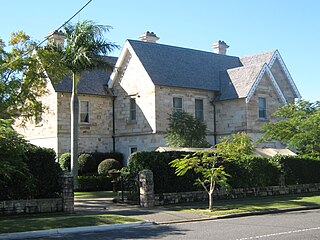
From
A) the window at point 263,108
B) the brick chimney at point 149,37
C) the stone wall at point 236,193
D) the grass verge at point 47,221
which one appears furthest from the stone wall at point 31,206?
the brick chimney at point 149,37

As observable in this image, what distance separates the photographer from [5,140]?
53.5 ft

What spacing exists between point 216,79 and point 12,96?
19214 millimetres

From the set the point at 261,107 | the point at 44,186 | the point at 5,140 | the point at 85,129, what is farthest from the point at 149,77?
the point at 5,140

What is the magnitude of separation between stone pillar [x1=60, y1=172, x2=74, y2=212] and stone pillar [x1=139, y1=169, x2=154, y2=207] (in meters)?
3.18

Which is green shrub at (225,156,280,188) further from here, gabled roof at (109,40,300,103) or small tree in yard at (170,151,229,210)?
gabled roof at (109,40,300,103)

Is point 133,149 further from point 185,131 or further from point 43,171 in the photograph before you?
point 43,171

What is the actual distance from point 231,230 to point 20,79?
15918 millimetres

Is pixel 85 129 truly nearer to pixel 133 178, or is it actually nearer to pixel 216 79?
pixel 216 79

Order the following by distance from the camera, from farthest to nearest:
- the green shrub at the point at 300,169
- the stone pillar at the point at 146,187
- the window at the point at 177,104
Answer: the window at the point at 177,104 < the green shrub at the point at 300,169 < the stone pillar at the point at 146,187

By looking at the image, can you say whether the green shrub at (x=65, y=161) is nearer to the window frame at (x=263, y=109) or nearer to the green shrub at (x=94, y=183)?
the green shrub at (x=94, y=183)

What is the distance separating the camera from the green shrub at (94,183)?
2967 centimetres

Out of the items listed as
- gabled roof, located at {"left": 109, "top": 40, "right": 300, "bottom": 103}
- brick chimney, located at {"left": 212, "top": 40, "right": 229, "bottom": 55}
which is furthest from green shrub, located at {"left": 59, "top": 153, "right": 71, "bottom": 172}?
brick chimney, located at {"left": 212, "top": 40, "right": 229, "bottom": 55}

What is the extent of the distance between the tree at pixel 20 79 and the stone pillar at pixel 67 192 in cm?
641

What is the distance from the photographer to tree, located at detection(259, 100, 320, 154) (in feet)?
97.0
